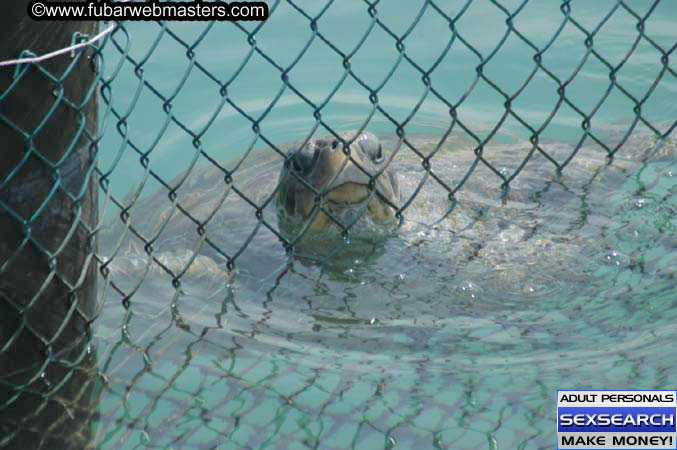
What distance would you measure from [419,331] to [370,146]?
3.81 ft

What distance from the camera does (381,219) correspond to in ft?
15.7

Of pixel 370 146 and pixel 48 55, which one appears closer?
pixel 48 55

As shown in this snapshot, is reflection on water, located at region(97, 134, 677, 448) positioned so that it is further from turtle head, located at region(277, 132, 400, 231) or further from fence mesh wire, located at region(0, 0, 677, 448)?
turtle head, located at region(277, 132, 400, 231)

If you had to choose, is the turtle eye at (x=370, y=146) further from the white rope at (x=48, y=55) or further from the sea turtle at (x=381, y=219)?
the white rope at (x=48, y=55)

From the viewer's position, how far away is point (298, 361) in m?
3.57

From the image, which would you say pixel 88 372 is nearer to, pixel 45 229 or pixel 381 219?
pixel 45 229

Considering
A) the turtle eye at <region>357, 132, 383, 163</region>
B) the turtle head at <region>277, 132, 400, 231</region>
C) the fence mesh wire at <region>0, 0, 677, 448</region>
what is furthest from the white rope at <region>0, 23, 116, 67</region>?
the turtle eye at <region>357, 132, 383, 163</region>

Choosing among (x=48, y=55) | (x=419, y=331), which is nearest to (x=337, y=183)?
(x=419, y=331)

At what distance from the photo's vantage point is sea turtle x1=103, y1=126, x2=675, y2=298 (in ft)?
14.2

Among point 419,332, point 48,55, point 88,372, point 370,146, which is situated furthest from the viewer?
point 370,146

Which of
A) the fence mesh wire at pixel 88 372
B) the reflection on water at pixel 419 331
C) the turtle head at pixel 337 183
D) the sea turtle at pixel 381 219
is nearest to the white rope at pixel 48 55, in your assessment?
the fence mesh wire at pixel 88 372

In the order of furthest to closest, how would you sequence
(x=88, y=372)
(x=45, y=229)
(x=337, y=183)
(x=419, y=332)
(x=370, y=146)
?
1. (x=370, y=146)
2. (x=337, y=183)
3. (x=419, y=332)
4. (x=88, y=372)
5. (x=45, y=229)

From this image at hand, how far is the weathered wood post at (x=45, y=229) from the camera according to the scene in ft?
10.1

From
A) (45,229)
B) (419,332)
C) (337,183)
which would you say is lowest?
(45,229)
